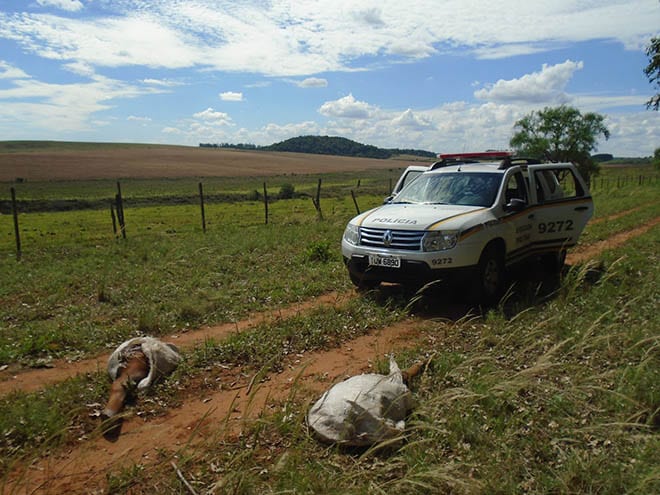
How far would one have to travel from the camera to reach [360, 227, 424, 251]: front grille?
22.8 ft

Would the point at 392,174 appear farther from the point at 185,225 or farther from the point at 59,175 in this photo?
the point at 185,225

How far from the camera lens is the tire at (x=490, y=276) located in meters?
7.05

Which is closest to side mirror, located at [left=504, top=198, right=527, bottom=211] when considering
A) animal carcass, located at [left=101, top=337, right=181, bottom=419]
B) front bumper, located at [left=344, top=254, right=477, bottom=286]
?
front bumper, located at [left=344, top=254, right=477, bottom=286]

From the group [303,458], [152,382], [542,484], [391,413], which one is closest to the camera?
[542,484]

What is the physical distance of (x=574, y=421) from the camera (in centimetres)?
382

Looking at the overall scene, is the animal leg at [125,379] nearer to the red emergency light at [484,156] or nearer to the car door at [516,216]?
the car door at [516,216]

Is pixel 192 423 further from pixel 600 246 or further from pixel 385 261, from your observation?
pixel 600 246

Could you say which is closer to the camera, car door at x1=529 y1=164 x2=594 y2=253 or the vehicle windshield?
the vehicle windshield

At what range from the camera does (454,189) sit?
813cm

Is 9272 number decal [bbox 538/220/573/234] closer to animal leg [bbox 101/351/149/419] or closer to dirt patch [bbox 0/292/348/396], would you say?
dirt patch [bbox 0/292/348/396]

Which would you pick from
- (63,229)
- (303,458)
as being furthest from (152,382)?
(63,229)

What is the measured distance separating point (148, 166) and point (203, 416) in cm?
7569

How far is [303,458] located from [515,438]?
1486 mm

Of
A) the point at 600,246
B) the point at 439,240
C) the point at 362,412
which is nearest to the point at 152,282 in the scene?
the point at 439,240
